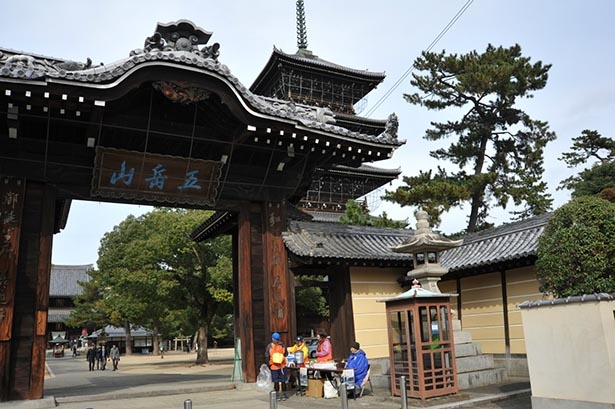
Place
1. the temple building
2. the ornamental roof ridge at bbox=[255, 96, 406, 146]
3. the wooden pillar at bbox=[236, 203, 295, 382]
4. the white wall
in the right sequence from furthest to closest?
the wooden pillar at bbox=[236, 203, 295, 382] < the ornamental roof ridge at bbox=[255, 96, 406, 146] < the temple building < the white wall

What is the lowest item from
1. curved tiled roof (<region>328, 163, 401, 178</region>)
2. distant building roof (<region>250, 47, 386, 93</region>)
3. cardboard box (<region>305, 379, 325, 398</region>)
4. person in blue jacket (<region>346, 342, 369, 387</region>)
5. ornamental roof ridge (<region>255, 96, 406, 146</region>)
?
cardboard box (<region>305, 379, 325, 398</region>)

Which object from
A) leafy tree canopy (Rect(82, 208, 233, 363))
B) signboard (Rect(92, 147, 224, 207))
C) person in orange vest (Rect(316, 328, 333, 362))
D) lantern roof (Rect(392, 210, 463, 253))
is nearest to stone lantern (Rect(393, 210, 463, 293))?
lantern roof (Rect(392, 210, 463, 253))

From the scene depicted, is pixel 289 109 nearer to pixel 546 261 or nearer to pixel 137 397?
pixel 546 261

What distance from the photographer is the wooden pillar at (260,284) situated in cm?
1254

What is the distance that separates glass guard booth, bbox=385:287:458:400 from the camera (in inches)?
393

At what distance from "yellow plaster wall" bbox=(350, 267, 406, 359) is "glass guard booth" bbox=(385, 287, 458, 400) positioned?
3.08 metres

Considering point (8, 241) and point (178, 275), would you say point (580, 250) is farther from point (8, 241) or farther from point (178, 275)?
point (178, 275)

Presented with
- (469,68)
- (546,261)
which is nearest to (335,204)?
(469,68)

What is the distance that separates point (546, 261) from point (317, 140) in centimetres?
646

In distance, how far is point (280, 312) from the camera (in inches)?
498

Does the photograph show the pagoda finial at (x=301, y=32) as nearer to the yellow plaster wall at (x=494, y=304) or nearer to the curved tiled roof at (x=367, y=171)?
the curved tiled roof at (x=367, y=171)

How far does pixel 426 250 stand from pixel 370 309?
268cm

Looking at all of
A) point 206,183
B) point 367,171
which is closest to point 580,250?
point 206,183

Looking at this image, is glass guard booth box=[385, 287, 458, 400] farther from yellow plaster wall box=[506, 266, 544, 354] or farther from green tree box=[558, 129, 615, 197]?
green tree box=[558, 129, 615, 197]
